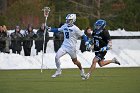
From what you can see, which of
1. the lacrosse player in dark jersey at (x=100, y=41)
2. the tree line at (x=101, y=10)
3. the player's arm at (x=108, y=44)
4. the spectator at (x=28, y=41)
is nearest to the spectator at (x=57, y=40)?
the spectator at (x=28, y=41)

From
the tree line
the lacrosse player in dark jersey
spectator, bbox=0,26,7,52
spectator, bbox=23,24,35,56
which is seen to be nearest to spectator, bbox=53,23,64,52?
spectator, bbox=23,24,35,56

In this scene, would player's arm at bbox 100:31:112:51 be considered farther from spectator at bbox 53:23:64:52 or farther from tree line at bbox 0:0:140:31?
tree line at bbox 0:0:140:31

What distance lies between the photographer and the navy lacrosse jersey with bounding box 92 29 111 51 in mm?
25078

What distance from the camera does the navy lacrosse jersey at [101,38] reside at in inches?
987

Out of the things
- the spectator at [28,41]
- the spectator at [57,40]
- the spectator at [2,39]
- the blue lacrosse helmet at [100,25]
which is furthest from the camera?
the spectator at [57,40]

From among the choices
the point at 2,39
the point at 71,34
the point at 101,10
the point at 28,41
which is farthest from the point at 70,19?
the point at 101,10

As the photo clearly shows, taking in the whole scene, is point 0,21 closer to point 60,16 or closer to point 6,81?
point 60,16

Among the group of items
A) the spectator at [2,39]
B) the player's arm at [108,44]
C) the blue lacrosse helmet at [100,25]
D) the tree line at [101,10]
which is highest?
the blue lacrosse helmet at [100,25]

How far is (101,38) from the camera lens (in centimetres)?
2511

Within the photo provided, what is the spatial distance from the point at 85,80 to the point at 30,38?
12763 millimetres

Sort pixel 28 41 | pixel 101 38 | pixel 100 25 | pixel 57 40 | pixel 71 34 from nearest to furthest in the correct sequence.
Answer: pixel 100 25 → pixel 101 38 → pixel 71 34 → pixel 28 41 → pixel 57 40

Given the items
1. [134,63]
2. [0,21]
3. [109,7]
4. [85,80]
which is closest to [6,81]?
[85,80]

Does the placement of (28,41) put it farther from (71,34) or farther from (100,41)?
(100,41)

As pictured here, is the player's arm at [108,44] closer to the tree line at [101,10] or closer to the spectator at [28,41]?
the spectator at [28,41]
